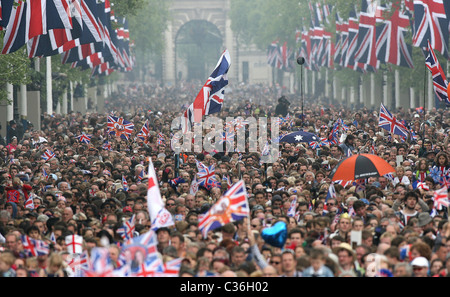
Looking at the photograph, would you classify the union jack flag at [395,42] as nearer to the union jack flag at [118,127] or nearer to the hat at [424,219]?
the union jack flag at [118,127]

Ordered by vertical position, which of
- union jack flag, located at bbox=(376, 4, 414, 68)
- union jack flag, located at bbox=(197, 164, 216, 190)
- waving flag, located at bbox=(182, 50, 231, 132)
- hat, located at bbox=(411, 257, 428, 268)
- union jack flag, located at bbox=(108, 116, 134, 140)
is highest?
union jack flag, located at bbox=(376, 4, 414, 68)

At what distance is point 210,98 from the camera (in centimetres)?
2509

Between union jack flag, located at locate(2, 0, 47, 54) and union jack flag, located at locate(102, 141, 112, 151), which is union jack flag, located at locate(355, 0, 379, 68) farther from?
union jack flag, located at locate(2, 0, 47, 54)

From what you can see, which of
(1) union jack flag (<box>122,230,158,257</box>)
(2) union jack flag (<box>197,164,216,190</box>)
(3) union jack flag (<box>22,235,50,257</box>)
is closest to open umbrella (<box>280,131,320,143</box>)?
(2) union jack flag (<box>197,164,216,190</box>)

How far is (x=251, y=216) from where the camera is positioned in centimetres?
1638

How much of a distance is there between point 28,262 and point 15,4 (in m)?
14.1

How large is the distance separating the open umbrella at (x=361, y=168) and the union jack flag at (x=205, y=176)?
8.27ft

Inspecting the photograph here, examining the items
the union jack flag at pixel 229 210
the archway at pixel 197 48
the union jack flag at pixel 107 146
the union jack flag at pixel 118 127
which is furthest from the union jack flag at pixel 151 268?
the archway at pixel 197 48

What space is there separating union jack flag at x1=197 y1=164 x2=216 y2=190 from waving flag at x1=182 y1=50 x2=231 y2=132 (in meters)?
4.17

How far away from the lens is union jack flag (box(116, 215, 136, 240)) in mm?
14742

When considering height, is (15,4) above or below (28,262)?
above

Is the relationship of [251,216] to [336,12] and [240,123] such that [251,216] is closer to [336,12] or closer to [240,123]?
[240,123]
